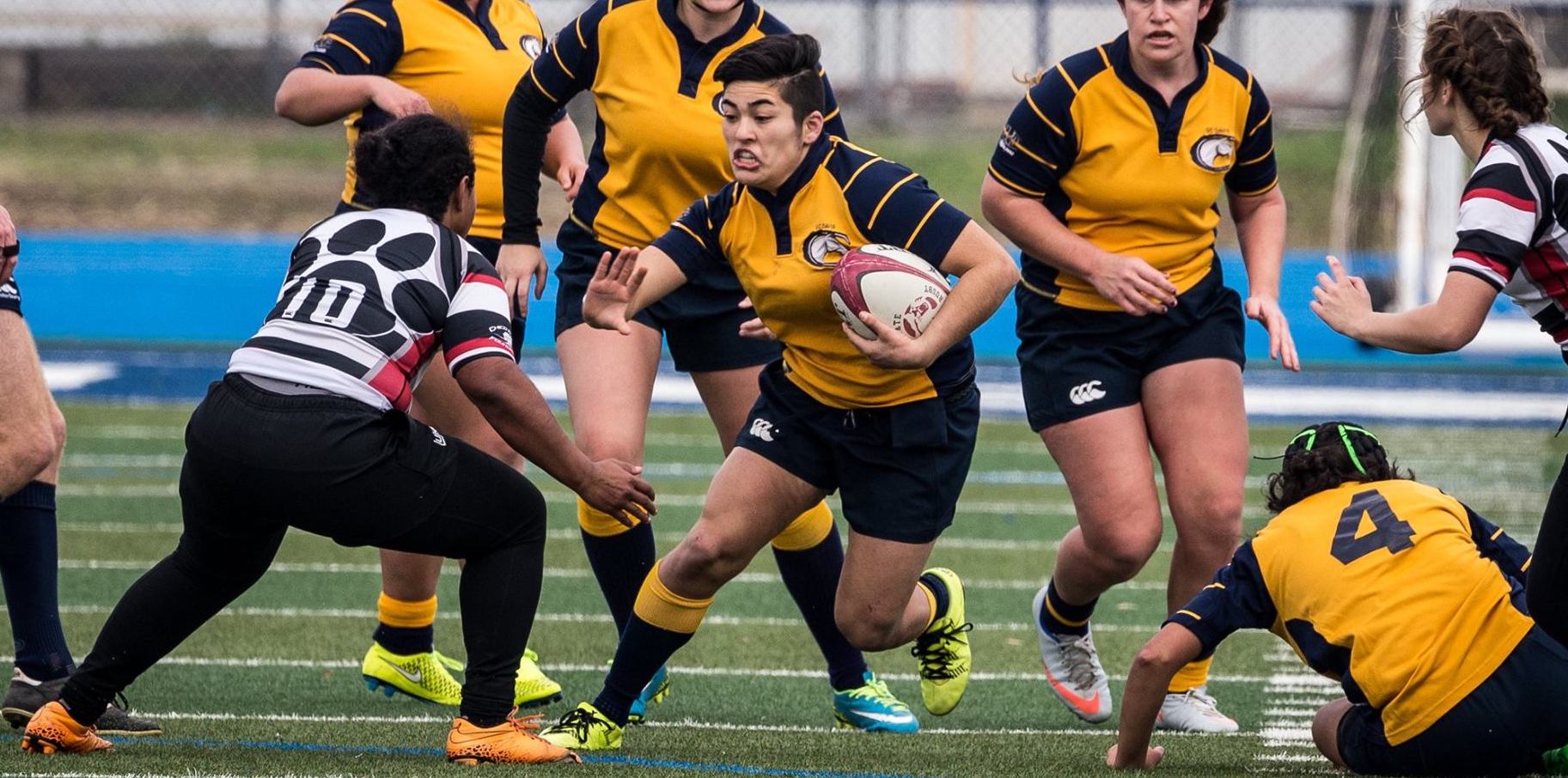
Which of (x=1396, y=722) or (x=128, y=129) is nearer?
(x=1396, y=722)

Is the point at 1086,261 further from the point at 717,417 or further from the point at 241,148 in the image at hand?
the point at 241,148

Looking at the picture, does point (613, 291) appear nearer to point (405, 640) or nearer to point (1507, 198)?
point (405, 640)

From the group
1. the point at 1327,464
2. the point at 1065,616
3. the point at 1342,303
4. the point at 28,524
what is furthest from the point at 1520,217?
the point at 28,524

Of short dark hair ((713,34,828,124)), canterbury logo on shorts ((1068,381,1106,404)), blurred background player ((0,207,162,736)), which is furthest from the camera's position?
canterbury logo on shorts ((1068,381,1106,404))

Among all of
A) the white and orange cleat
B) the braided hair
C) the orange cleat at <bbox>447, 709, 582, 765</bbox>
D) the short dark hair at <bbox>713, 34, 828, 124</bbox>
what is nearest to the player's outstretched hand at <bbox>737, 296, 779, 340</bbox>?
the short dark hair at <bbox>713, 34, 828, 124</bbox>

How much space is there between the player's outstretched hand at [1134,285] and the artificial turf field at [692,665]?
106 cm

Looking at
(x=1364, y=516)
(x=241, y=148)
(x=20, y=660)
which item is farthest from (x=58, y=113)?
(x=1364, y=516)

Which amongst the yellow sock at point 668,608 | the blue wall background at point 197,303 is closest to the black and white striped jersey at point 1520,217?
the yellow sock at point 668,608

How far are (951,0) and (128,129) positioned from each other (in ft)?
28.2

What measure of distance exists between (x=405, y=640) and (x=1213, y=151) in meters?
2.53

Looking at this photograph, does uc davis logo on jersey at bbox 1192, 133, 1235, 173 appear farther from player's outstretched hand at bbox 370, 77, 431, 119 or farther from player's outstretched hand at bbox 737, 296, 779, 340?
player's outstretched hand at bbox 370, 77, 431, 119

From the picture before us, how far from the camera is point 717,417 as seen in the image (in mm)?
5281

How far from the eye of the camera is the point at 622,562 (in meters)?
5.16

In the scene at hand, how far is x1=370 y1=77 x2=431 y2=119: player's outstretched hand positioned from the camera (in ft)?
17.1
